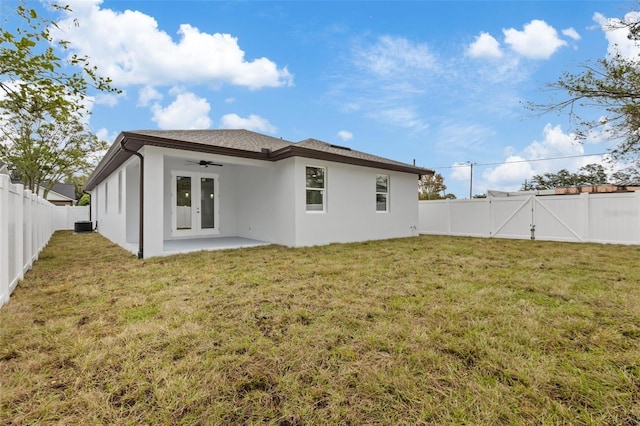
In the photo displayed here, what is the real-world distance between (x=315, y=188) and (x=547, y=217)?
802 cm

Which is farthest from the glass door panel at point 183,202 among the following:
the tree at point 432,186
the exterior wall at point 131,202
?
the tree at point 432,186

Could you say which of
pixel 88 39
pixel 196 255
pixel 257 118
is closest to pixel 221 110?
Answer: pixel 257 118

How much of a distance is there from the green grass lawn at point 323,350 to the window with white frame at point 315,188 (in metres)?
4.12

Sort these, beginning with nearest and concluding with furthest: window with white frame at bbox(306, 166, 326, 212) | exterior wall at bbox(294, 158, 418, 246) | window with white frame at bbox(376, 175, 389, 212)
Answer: exterior wall at bbox(294, 158, 418, 246), window with white frame at bbox(306, 166, 326, 212), window with white frame at bbox(376, 175, 389, 212)

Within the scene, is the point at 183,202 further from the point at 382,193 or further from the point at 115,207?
the point at 382,193

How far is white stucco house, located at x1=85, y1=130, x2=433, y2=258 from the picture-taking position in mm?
6691

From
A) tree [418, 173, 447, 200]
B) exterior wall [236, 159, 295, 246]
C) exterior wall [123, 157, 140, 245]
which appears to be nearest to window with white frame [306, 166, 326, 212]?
exterior wall [236, 159, 295, 246]

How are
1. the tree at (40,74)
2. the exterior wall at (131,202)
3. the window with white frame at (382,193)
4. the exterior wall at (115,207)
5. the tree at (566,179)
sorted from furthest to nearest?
the tree at (566,179) < the window with white frame at (382,193) < the exterior wall at (131,202) < the exterior wall at (115,207) < the tree at (40,74)

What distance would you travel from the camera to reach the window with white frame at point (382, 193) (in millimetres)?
10422

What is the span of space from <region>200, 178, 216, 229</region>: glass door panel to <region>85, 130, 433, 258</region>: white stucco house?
3 centimetres

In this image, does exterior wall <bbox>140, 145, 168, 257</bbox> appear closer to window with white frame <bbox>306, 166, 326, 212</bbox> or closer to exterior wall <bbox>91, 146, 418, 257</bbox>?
exterior wall <bbox>91, 146, 418, 257</bbox>

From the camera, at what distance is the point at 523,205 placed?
34.0 ft

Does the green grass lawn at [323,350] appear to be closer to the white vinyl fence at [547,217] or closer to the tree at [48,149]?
the white vinyl fence at [547,217]

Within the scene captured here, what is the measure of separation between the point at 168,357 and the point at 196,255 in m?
4.88
